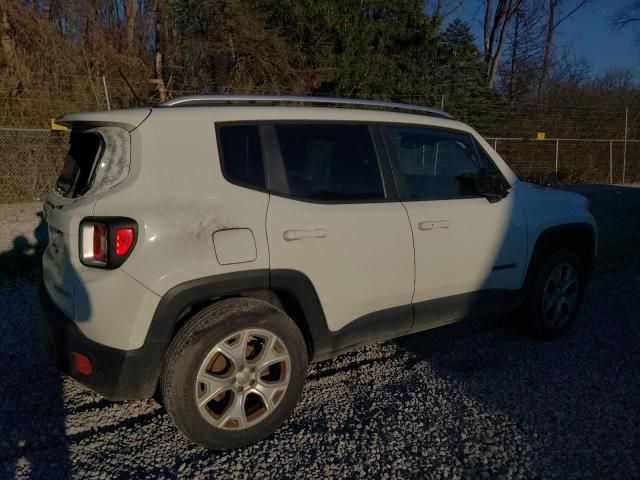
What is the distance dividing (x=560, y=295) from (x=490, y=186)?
128 cm

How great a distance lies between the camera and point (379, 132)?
3418mm

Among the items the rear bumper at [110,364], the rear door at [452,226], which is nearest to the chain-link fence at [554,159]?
the rear bumper at [110,364]

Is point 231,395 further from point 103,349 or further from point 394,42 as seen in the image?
point 394,42

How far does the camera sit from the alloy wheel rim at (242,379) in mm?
2713

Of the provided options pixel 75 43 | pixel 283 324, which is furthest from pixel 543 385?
pixel 75 43

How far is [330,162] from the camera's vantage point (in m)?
3.20

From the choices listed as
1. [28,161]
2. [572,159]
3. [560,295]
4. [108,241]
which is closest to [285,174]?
[108,241]

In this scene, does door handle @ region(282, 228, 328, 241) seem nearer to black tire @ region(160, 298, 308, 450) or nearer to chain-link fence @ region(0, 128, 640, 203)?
black tire @ region(160, 298, 308, 450)

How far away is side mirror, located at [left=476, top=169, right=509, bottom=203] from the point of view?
377cm

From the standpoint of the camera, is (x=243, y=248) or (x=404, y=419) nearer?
(x=243, y=248)

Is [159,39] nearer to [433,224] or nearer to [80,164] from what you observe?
[80,164]

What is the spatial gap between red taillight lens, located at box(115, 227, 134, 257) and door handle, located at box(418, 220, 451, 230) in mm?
1778

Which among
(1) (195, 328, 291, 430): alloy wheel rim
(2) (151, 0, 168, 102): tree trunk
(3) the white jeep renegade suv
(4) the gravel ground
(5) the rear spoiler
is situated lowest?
(4) the gravel ground

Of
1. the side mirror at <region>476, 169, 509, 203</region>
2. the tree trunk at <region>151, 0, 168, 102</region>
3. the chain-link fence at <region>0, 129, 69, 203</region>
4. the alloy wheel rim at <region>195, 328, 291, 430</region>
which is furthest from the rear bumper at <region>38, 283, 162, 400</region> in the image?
the tree trunk at <region>151, 0, 168, 102</region>
